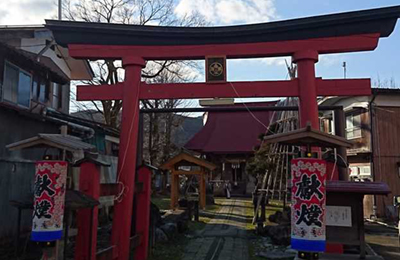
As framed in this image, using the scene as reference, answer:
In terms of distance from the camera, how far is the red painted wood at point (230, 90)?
26.2ft

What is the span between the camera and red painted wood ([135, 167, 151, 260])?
9039 mm

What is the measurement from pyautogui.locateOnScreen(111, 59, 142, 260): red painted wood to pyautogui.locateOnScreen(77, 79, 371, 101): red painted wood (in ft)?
0.86

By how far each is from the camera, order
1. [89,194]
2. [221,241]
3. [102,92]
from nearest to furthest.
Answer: [89,194]
[102,92]
[221,241]

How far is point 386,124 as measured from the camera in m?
18.4

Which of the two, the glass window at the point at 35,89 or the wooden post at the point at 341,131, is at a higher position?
the glass window at the point at 35,89

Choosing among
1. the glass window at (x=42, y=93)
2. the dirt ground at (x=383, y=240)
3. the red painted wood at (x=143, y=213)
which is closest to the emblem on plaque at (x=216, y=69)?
the red painted wood at (x=143, y=213)

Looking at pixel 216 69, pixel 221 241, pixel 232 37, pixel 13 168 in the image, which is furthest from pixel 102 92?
pixel 221 241

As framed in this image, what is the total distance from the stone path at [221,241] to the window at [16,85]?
7.41 m

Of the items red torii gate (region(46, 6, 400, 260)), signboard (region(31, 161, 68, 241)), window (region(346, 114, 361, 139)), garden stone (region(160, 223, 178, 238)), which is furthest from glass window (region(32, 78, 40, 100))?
window (region(346, 114, 361, 139))

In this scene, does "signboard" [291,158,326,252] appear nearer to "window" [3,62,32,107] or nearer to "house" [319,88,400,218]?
"window" [3,62,32,107]

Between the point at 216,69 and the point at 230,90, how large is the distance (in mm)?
607

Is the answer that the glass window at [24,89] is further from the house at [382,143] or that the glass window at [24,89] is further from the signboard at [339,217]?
the house at [382,143]

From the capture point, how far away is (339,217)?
7285mm

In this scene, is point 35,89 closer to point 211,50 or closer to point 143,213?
point 143,213
